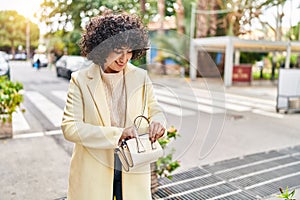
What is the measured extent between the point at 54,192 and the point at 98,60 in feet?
6.33

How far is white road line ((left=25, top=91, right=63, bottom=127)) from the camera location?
589cm

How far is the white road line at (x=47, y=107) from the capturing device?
19.3 feet

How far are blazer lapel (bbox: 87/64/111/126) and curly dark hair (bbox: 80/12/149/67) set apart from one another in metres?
0.07

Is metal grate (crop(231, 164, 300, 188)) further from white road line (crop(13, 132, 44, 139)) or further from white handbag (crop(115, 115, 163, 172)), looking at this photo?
white road line (crop(13, 132, 44, 139))

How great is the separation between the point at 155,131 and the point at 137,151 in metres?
0.10

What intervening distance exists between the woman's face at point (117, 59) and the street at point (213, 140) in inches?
18.0

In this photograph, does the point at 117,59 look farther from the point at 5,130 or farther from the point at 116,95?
the point at 5,130

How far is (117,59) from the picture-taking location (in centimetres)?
116

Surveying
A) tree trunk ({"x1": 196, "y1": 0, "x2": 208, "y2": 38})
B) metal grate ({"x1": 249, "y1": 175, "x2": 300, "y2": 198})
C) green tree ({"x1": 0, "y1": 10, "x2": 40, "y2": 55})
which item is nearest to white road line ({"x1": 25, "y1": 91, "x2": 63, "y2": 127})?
metal grate ({"x1": 249, "y1": 175, "x2": 300, "y2": 198})

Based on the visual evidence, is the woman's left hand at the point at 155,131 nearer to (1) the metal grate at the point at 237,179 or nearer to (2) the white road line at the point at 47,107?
(1) the metal grate at the point at 237,179

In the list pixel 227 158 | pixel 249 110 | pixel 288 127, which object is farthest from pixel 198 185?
pixel 249 110

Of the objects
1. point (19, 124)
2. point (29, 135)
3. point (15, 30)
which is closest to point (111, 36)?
point (29, 135)

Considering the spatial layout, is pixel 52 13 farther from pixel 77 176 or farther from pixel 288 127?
pixel 77 176

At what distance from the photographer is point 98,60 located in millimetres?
1189
